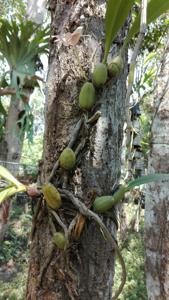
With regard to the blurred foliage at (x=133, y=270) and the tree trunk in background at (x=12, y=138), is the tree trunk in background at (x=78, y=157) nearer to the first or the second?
the tree trunk in background at (x=12, y=138)

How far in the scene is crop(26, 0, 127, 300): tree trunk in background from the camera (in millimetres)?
496

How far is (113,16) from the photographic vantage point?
519mm

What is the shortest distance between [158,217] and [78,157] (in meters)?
1.03

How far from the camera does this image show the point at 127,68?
0.62 metres

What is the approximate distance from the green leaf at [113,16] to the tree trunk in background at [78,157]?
4cm

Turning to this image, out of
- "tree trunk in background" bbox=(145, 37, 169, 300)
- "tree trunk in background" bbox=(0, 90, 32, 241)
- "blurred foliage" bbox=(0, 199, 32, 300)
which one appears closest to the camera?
"tree trunk in background" bbox=(145, 37, 169, 300)

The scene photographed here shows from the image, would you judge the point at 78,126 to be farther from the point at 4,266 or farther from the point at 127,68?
the point at 4,266

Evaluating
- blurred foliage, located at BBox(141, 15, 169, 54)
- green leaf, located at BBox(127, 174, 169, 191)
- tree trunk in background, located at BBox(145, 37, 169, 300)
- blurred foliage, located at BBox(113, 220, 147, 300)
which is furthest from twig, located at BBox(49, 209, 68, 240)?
blurred foliage, located at BBox(113, 220, 147, 300)

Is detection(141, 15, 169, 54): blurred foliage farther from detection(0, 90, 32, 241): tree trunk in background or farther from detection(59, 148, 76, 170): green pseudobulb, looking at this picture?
detection(59, 148, 76, 170): green pseudobulb

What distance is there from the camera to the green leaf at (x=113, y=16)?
20.3 inches

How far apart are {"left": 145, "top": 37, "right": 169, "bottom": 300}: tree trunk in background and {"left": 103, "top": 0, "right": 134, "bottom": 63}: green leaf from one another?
3.19ft

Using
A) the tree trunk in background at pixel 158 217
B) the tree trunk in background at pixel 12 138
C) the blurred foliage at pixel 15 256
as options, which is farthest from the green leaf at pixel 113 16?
the blurred foliage at pixel 15 256

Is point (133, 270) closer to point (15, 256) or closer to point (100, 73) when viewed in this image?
point (15, 256)

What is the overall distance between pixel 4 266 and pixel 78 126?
5559 mm
